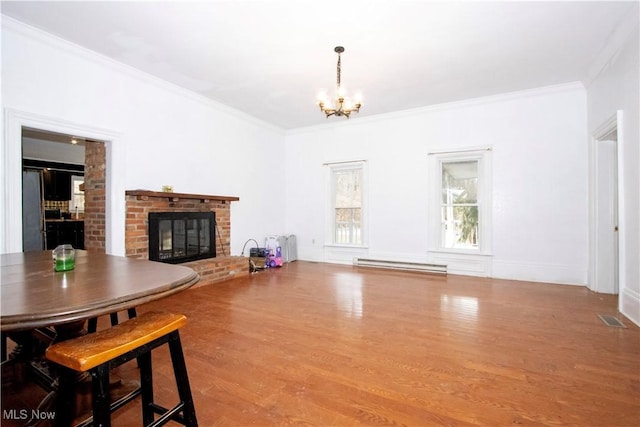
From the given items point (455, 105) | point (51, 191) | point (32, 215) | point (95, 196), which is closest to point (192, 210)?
point (95, 196)

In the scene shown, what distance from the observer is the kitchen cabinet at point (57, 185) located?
6.46 meters

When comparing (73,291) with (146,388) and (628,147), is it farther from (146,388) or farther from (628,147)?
(628,147)

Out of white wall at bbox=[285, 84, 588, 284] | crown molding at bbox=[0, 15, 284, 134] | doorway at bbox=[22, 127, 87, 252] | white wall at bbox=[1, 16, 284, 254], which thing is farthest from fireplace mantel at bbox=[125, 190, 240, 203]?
doorway at bbox=[22, 127, 87, 252]

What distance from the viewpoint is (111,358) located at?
1.12 meters

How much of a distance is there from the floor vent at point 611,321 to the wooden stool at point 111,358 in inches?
141

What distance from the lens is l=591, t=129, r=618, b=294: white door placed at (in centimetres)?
381

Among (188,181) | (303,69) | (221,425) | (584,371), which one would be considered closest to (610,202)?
(584,371)

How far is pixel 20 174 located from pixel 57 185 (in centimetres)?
477

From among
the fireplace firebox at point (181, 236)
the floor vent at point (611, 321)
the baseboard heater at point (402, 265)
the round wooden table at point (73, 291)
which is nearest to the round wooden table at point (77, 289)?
the round wooden table at point (73, 291)

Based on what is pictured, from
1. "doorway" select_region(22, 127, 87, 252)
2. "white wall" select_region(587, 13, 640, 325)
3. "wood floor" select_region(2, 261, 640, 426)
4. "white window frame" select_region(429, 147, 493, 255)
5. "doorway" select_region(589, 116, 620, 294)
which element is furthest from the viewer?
"doorway" select_region(22, 127, 87, 252)

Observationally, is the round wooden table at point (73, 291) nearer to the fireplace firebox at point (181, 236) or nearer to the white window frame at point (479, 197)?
the fireplace firebox at point (181, 236)

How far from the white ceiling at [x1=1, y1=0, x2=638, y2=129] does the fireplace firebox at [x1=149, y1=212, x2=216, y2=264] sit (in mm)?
1923

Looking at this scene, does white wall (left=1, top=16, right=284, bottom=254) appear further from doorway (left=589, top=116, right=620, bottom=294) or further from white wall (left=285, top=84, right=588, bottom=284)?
doorway (left=589, top=116, right=620, bottom=294)

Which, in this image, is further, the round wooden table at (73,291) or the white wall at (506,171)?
the white wall at (506,171)
